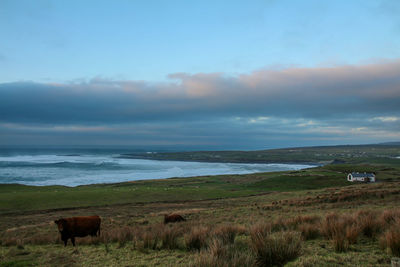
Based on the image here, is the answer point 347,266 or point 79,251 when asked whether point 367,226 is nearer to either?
point 347,266

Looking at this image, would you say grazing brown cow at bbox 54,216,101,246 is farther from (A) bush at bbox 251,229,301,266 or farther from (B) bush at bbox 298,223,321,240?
(B) bush at bbox 298,223,321,240

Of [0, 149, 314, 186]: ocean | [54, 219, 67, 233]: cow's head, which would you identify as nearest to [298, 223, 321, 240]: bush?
[54, 219, 67, 233]: cow's head

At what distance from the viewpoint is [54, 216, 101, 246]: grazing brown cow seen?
32.7ft

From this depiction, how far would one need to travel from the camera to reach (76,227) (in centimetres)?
1041

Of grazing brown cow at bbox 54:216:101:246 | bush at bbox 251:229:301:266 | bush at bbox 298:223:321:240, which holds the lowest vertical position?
grazing brown cow at bbox 54:216:101:246

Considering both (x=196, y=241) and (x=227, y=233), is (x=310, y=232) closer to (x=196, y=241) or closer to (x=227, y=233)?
(x=227, y=233)

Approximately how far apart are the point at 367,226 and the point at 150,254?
19.7ft

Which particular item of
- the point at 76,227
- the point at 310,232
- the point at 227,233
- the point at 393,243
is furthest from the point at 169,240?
the point at 393,243

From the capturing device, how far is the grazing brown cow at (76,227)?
9977mm

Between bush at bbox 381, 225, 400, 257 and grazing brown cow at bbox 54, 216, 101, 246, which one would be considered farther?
grazing brown cow at bbox 54, 216, 101, 246

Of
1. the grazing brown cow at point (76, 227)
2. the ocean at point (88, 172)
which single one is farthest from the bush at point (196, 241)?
the ocean at point (88, 172)

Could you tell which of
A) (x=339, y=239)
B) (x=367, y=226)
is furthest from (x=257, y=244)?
(x=367, y=226)

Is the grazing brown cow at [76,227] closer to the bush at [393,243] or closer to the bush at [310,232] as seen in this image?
the bush at [310,232]

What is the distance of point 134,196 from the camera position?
138 feet
